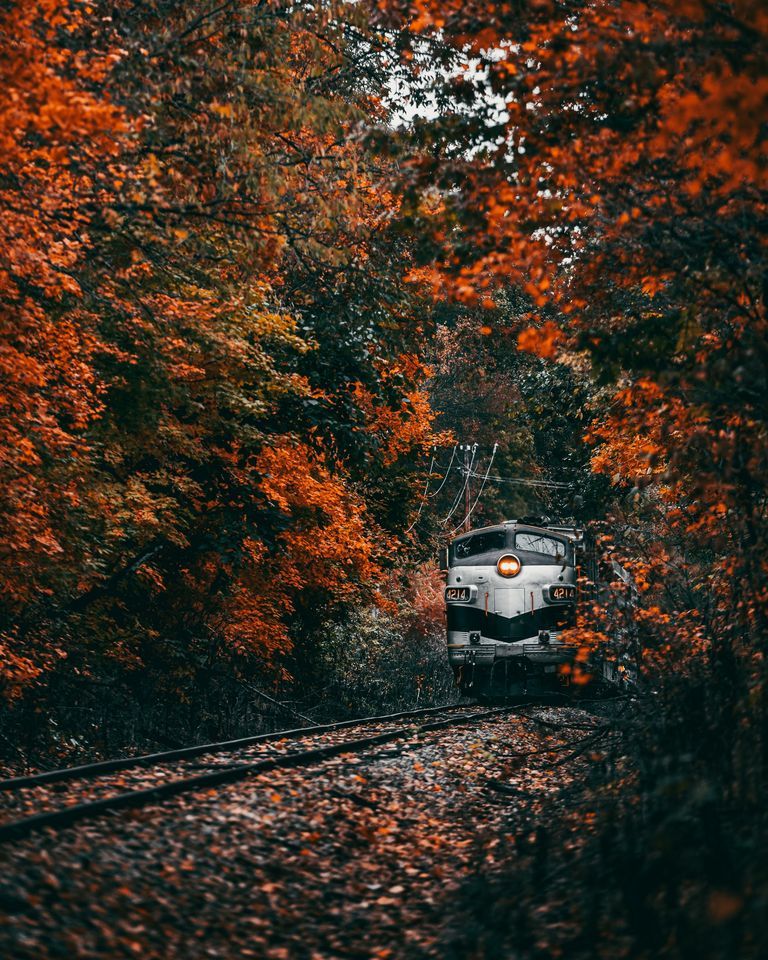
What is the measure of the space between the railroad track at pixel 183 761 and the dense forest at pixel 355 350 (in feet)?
9.68

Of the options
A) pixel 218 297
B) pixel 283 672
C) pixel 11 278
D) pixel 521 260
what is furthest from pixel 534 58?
pixel 283 672

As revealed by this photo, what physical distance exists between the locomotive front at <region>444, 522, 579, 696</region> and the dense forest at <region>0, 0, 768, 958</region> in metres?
2.07

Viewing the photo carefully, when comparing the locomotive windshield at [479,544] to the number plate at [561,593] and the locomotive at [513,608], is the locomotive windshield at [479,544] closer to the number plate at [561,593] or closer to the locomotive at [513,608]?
the locomotive at [513,608]

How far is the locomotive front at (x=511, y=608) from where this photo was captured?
19.2m

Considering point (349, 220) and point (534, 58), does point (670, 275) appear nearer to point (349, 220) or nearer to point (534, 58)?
point (534, 58)

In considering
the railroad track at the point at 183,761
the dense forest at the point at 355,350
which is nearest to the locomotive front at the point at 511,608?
the dense forest at the point at 355,350

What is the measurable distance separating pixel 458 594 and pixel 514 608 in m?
1.25

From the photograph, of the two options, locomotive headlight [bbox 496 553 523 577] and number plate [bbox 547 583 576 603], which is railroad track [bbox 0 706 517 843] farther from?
locomotive headlight [bbox 496 553 523 577]

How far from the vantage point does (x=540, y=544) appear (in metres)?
20.2

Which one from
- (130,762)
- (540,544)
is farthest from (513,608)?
(130,762)

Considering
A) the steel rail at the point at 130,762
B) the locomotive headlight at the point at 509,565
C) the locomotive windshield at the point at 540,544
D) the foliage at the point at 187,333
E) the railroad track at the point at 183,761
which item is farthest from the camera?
the locomotive windshield at the point at 540,544

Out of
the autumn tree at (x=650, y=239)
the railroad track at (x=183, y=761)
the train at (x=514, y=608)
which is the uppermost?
the train at (x=514, y=608)

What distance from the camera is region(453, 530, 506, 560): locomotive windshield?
66.9ft

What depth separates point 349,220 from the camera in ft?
41.7
